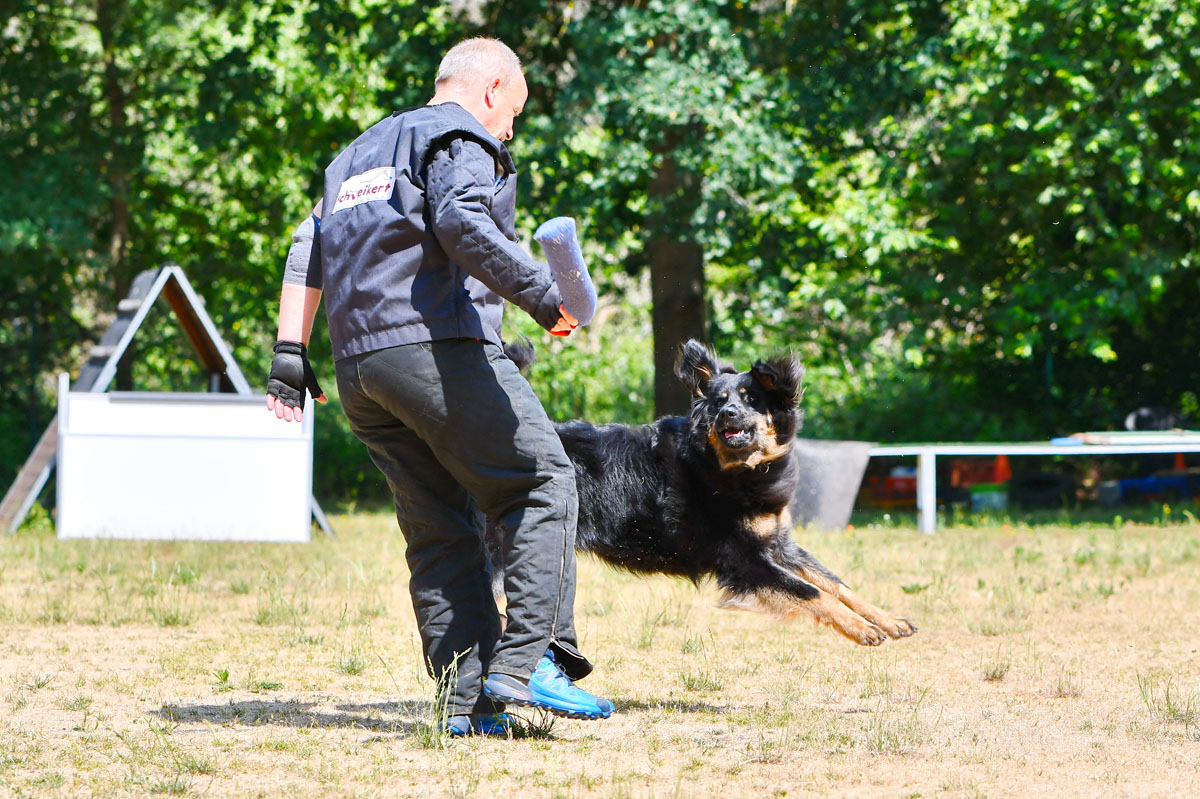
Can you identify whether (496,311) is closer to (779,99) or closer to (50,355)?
(779,99)

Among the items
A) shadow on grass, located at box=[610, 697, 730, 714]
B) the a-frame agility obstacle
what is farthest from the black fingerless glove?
the a-frame agility obstacle

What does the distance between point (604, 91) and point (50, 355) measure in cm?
867

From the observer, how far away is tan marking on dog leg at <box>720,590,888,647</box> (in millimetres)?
4434

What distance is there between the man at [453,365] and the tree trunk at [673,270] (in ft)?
27.8

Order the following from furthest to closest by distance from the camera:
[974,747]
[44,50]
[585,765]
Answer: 1. [44,50]
2. [974,747]
3. [585,765]

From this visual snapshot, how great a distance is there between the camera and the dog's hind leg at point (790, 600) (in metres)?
4.45

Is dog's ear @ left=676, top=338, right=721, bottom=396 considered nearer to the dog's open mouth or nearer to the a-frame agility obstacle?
the dog's open mouth

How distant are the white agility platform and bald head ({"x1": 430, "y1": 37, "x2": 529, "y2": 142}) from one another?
6602mm

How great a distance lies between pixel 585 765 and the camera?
3.39 metres

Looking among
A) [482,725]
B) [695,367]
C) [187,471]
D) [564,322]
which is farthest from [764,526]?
[187,471]

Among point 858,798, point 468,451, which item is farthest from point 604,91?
point 858,798

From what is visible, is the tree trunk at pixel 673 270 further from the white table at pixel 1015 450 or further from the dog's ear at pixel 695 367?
the dog's ear at pixel 695 367

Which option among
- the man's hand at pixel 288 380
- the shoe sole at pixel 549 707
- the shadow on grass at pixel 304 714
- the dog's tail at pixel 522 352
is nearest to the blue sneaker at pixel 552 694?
the shoe sole at pixel 549 707

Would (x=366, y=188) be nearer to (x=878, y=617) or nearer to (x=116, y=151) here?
(x=878, y=617)
